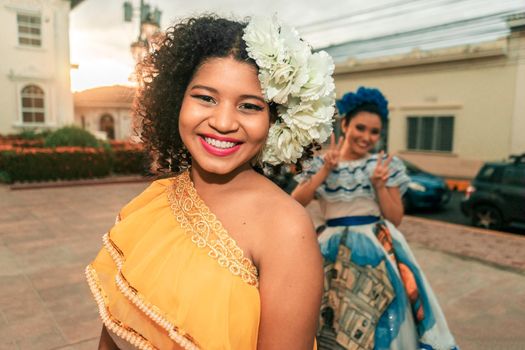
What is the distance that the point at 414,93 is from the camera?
1727cm

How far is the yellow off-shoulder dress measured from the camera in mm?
1104

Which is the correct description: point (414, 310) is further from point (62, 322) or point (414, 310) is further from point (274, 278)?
point (62, 322)

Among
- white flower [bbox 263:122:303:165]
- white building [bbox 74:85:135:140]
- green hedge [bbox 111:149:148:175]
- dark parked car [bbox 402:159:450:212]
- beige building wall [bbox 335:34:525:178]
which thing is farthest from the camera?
white building [bbox 74:85:135:140]

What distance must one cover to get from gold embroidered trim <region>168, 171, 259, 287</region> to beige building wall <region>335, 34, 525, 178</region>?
15.8 metres

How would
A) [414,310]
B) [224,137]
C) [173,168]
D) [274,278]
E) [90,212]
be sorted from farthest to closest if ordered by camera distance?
[90,212], [414,310], [173,168], [224,137], [274,278]

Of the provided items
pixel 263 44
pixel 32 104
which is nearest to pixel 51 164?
pixel 32 104

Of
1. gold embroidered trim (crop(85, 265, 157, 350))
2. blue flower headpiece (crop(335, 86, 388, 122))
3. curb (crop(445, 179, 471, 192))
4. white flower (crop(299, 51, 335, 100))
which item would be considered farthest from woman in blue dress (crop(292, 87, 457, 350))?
curb (crop(445, 179, 471, 192))

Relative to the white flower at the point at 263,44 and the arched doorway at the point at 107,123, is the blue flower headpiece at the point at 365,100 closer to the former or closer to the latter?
the white flower at the point at 263,44

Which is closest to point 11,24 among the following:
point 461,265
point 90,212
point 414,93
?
point 90,212

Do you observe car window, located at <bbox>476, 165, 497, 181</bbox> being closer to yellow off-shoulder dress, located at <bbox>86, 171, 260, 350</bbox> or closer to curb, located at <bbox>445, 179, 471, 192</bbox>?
curb, located at <bbox>445, 179, 471, 192</bbox>

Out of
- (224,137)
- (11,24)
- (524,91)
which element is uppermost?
(11,24)

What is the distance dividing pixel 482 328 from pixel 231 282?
3.57 meters

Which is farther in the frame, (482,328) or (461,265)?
(461,265)

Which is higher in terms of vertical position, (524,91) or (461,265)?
(524,91)
